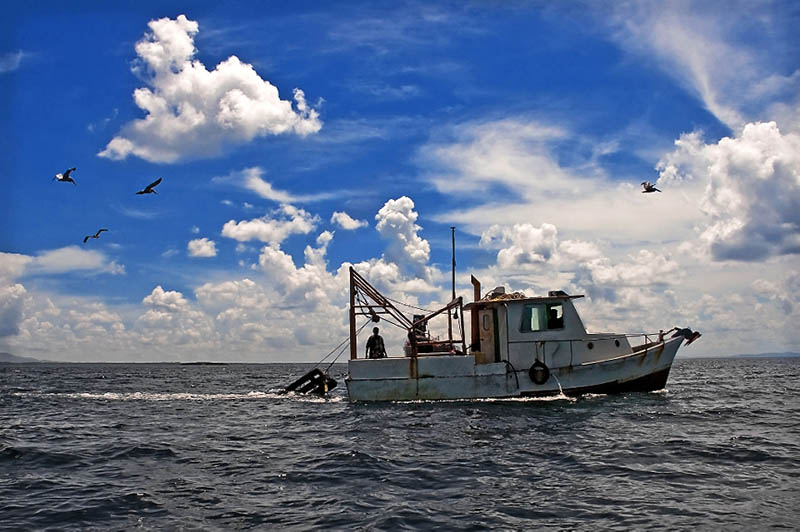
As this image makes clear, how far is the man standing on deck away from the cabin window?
213 inches

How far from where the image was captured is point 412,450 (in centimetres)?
1403

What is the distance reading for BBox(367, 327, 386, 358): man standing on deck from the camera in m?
24.7

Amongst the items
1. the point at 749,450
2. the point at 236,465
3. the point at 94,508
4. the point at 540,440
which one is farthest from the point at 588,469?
the point at 94,508

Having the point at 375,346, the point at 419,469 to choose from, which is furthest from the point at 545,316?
the point at 419,469

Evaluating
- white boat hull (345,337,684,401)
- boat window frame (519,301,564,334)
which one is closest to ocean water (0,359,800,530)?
white boat hull (345,337,684,401)

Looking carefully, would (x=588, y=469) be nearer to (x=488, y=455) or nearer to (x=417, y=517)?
(x=488, y=455)

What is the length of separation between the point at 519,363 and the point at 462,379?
2.07 m

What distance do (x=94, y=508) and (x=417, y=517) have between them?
4946 mm

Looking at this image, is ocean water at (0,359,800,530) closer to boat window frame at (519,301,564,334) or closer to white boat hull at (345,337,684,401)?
white boat hull at (345,337,684,401)

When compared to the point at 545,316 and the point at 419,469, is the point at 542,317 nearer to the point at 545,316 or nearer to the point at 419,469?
the point at 545,316

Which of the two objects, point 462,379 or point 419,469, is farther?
point 462,379

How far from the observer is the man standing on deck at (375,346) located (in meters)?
24.7

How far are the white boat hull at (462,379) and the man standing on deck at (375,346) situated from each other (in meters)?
1.87

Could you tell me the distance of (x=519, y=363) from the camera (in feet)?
73.8
